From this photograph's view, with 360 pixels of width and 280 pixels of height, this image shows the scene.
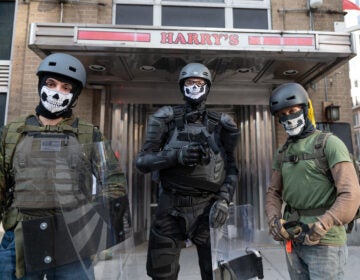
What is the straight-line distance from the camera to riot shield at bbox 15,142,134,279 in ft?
5.36

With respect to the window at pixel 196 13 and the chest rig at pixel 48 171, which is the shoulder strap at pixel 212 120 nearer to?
the chest rig at pixel 48 171

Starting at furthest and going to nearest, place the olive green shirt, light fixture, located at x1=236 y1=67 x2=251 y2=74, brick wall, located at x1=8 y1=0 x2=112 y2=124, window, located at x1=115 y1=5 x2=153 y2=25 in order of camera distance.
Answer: window, located at x1=115 y1=5 x2=153 y2=25 < brick wall, located at x1=8 y1=0 x2=112 y2=124 < light fixture, located at x1=236 y1=67 x2=251 y2=74 < the olive green shirt

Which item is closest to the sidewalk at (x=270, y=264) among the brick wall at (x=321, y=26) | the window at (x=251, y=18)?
the brick wall at (x=321, y=26)

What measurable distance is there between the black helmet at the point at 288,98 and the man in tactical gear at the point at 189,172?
0.39 meters

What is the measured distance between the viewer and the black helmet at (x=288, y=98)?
85.0 inches

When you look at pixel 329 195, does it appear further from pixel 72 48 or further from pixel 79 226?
pixel 72 48

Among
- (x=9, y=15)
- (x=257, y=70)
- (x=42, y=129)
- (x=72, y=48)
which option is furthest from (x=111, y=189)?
(x=9, y=15)

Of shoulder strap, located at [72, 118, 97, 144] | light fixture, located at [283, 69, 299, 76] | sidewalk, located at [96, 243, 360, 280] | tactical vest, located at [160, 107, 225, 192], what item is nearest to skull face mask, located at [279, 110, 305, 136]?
tactical vest, located at [160, 107, 225, 192]

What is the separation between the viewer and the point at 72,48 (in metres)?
4.17

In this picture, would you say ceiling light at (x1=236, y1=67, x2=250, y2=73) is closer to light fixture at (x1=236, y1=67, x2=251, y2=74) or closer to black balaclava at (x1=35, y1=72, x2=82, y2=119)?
light fixture at (x1=236, y1=67, x2=251, y2=74)

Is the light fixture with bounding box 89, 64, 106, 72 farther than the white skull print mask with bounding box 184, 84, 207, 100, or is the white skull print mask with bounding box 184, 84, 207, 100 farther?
the light fixture with bounding box 89, 64, 106, 72

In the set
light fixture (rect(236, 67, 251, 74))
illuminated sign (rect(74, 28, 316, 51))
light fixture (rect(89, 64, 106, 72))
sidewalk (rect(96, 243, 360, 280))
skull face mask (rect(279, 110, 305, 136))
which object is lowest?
sidewalk (rect(96, 243, 360, 280))

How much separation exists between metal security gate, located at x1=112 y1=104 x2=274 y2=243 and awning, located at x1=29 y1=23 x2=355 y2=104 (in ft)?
3.16

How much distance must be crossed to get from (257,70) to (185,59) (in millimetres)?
1366
